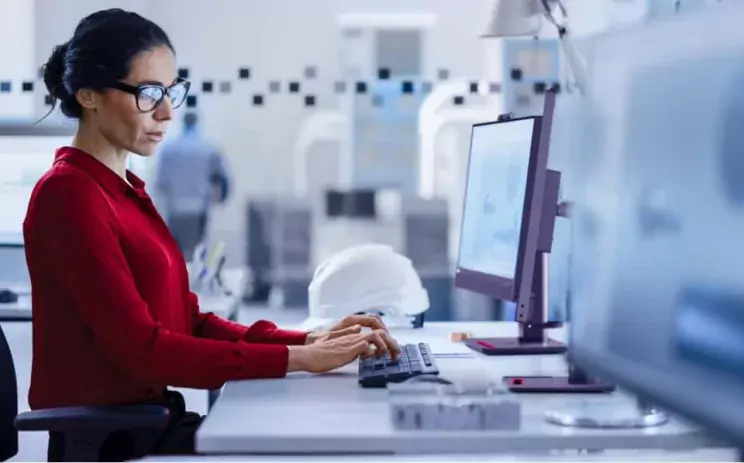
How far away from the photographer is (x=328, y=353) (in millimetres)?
1721

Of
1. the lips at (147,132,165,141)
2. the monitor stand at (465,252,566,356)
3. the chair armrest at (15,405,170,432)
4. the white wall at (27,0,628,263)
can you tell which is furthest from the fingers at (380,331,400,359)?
the white wall at (27,0,628,263)

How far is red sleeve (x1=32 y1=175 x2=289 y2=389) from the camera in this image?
5.31ft

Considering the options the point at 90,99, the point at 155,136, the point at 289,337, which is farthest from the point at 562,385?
the point at 90,99

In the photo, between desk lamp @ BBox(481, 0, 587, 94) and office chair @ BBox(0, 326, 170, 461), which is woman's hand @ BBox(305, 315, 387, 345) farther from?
desk lamp @ BBox(481, 0, 587, 94)

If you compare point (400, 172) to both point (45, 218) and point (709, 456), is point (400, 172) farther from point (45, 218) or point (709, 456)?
point (709, 456)

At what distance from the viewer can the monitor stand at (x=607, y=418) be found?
1354mm

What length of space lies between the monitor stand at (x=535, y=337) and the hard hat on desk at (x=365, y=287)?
31 cm

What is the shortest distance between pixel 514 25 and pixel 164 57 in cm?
105

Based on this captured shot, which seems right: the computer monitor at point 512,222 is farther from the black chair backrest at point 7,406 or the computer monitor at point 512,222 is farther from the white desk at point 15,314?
the white desk at point 15,314

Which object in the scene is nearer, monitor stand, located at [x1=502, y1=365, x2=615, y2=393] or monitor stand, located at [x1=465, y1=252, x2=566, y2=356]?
monitor stand, located at [x1=502, y1=365, x2=615, y2=393]

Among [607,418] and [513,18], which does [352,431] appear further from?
[513,18]

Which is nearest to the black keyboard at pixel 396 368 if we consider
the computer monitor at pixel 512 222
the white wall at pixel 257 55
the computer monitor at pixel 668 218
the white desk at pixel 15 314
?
the computer monitor at pixel 512 222

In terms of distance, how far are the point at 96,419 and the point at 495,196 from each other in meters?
0.97

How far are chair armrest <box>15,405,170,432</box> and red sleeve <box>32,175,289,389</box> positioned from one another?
73 millimetres
